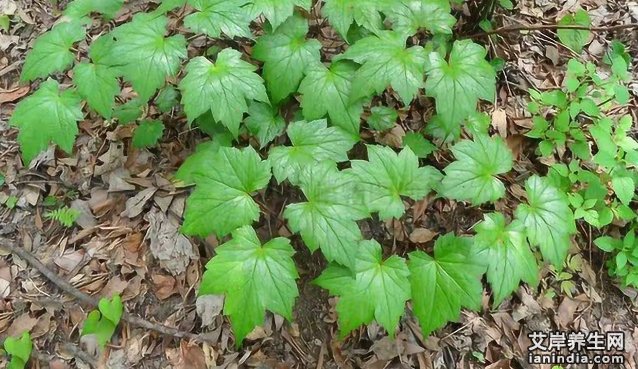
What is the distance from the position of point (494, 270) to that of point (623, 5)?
82.6 inches

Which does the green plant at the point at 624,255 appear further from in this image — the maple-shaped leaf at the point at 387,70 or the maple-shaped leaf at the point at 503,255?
the maple-shaped leaf at the point at 387,70

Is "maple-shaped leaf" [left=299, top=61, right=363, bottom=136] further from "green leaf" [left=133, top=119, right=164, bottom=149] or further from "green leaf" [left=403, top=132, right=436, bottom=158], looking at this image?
"green leaf" [left=133, top=119, right=164, bottom=149]

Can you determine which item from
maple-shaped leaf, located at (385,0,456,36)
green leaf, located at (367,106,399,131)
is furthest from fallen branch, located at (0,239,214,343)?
maple-shaped leaf, located at (385,0,456,36)

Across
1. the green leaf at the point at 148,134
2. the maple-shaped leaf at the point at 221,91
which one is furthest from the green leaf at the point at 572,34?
the green leaf at the point at 148,134

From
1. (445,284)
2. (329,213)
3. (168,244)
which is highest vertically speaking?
(329,213)

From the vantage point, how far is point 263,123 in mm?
2303

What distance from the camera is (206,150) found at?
7.46 feet

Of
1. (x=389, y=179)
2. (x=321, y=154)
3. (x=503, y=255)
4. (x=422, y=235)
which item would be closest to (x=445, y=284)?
(x=503, y=255)

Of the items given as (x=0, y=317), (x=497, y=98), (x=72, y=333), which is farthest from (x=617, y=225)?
(x=0, y=317)

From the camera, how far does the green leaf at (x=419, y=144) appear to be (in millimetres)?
2416

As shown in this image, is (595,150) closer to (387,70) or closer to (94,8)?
(387,70)

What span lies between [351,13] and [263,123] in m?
0.58

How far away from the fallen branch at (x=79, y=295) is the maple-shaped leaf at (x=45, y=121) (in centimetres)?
58

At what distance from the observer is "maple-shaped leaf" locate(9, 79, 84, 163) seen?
2096mm
